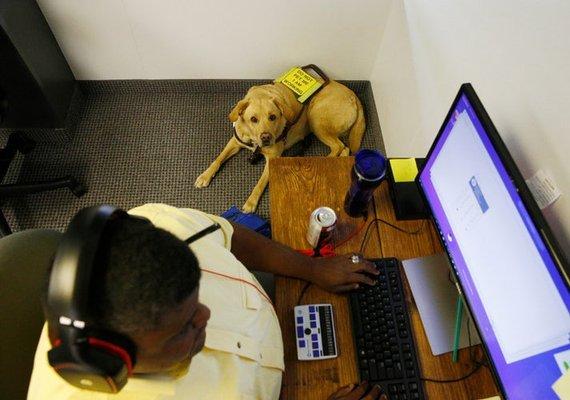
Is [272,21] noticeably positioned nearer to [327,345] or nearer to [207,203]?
[207,203]

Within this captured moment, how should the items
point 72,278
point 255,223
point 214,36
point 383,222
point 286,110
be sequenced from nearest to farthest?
point 72,278
point 383,222
point 255,223
point 286,110
point 214,36

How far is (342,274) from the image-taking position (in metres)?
0.94

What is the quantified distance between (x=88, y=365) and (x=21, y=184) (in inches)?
64.6

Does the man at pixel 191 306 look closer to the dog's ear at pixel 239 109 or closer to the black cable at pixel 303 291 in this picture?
the black cable at pixel 303 291

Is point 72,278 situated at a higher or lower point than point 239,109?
higher

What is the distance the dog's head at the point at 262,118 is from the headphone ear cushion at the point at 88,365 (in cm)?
146

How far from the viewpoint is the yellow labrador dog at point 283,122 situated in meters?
1.88

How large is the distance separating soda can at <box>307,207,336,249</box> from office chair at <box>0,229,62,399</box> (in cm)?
57

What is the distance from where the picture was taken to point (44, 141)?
2111 mm

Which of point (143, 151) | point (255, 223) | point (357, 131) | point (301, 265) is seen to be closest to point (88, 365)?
point (301, 265)

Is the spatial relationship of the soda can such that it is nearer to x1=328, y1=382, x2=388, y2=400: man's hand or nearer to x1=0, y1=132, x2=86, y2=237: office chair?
x1=328, y1=382, x2=388, y2=400: man's hand

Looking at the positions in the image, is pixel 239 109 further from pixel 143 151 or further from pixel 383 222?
pixel 383 222

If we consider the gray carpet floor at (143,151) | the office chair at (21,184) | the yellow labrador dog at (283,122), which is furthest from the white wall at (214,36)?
the office chair at (21,184)

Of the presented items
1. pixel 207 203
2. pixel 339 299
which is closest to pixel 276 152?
pixel 207 203
